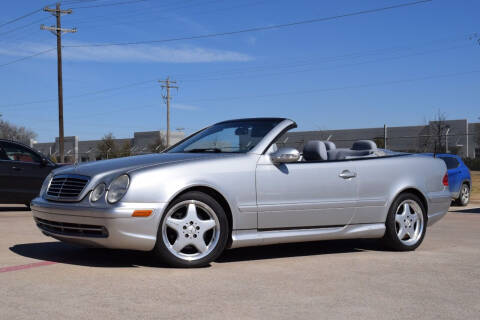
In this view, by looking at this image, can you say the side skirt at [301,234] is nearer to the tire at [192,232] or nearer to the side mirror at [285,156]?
the tire at [192,232]

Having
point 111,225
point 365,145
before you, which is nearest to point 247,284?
point 111,225

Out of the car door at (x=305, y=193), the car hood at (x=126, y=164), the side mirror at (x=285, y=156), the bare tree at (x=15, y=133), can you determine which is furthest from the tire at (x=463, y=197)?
the bare tree at (x=15, y=133)

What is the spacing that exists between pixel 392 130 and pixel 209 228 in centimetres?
4566

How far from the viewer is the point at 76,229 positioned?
20.1 feet

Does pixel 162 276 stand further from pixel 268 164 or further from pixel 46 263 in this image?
pixel 268 164

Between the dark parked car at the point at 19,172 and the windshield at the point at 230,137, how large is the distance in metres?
7.29

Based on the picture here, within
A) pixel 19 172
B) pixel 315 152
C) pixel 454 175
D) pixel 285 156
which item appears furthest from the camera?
pixel 454 175

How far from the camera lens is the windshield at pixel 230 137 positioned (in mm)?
7023

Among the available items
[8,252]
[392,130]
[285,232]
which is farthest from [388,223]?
[392,130]

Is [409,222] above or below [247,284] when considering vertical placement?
above

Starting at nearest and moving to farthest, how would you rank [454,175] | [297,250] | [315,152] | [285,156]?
1. [285,156]
2. [315,152]
3. [297,250]
4. [454,175]

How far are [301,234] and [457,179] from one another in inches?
463

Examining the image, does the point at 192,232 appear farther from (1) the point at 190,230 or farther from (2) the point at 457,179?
(2) the point at 457,179

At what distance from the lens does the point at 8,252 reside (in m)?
6.98
